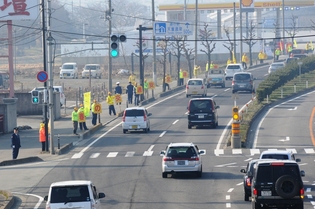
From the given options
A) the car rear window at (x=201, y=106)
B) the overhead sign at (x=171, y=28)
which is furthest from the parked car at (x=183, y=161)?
the overhead sign at (x=171, y=28)

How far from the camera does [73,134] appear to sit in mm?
43719

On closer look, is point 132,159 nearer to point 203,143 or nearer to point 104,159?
point 104,159

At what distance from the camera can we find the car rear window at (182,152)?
1120 inches

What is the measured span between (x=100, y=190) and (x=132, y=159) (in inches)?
306

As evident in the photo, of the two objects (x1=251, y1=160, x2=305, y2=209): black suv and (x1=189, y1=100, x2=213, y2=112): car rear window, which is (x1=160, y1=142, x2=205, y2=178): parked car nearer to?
(x1=251, y1=160, x2=305, y2=209): black suv

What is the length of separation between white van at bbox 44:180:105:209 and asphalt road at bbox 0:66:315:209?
4.02 meters

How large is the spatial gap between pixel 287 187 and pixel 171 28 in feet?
196

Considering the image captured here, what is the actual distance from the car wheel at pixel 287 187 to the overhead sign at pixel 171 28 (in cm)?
5290

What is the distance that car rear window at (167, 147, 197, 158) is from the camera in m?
28.4

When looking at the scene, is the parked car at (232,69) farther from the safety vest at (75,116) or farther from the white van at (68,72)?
the safety vest at (75,116)

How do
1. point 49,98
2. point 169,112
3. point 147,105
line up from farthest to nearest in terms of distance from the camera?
point 147,105 → point 169,112 → point 49,98

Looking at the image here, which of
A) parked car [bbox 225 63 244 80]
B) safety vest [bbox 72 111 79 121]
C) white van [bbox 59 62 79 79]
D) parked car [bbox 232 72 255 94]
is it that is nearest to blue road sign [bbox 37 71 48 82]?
safety vest [bbox 72 111 79 121]

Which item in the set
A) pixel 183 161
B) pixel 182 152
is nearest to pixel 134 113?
pixel 182 152

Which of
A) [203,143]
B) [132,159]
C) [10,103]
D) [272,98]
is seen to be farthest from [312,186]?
[272,98]
